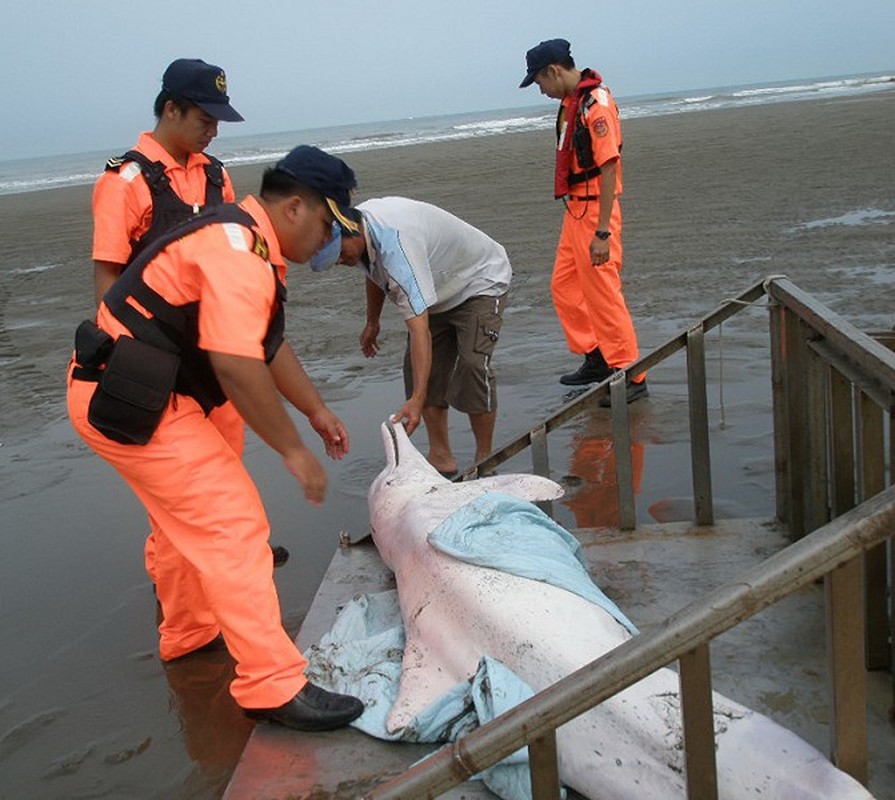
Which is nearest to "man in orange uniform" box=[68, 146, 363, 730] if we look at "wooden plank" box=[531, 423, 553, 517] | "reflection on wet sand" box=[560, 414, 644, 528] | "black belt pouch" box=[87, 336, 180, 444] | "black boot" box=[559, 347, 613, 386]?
"black belt pouch" box=[87, 336, 180, 444]

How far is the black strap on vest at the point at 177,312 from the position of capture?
128 inches

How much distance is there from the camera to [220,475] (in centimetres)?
338

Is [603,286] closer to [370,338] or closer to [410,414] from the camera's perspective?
[370,338]

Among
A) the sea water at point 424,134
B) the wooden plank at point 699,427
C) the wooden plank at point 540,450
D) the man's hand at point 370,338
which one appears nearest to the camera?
the wooden plank at point 699,427

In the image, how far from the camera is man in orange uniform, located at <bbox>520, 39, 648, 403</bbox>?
6715mm

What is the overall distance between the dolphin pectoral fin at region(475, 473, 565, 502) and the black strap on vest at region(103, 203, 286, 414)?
125 cm

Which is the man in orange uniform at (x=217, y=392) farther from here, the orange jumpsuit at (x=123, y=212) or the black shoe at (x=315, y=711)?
the orange jumpsuit at (x=123, y=212)

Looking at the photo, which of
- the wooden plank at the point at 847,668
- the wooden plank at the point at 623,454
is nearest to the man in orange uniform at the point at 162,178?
the wooden plank at the point at 623,454

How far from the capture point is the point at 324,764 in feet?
10.1

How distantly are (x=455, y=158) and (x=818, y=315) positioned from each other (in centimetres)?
2612

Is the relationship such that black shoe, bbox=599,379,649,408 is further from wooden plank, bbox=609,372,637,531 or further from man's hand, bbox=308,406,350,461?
man's hand, bbox=308,406,350,461

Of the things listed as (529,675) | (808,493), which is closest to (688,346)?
(808,493)

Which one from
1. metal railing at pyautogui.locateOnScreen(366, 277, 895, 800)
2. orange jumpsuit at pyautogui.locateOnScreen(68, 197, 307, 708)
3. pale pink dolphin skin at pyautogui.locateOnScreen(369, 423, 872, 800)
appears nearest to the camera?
metal railing at pyautogui.locateOnScreen(366, 277, 895, 800)

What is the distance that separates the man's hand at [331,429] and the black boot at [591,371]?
3632 mm
